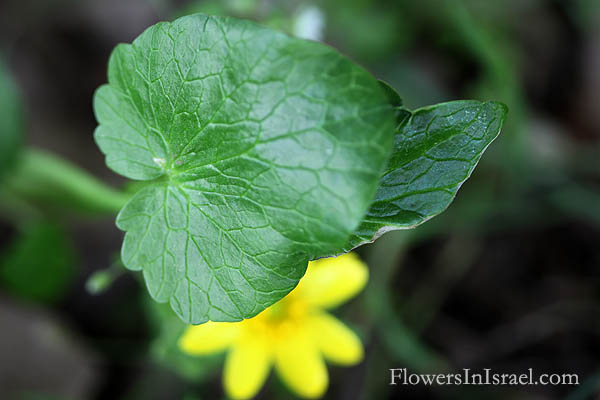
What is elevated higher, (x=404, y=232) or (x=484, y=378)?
(x=404, y=232)

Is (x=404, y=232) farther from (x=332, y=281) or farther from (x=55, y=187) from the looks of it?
(x=55, y=187)

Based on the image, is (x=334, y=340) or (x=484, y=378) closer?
(x=334, y=340)

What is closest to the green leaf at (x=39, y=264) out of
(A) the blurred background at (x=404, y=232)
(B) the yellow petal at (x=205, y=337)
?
(A) the blurred background at (x=404, y=232)

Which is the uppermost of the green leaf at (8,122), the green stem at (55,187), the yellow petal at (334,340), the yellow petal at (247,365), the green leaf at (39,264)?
the green leaf at (8,122)

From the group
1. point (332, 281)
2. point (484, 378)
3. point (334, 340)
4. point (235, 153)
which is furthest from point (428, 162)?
point (484, 378)

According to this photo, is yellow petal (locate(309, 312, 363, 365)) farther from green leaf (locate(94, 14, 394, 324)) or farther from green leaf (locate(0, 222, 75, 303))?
green leaf (locate(0, 222, 75, 303))

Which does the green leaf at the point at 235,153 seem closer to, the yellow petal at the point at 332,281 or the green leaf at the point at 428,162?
the green leaf at the point at 428,162

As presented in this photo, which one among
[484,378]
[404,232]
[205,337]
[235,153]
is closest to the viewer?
[235,153]

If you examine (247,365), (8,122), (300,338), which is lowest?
(247,365)

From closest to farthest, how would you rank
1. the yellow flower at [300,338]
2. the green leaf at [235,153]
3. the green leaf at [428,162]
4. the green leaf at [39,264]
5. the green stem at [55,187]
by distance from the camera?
1. the green leaf at [235,153]
2. the green leaf at [428,162]
3. the yellow flower at [300,338]
4. the green stem at [55,187]
5. the green leaf at [39,264]
